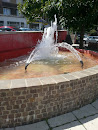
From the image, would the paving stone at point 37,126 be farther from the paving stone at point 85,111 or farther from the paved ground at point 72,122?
the paving stone at point 85,111

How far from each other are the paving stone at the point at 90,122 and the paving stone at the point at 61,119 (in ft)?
0.69

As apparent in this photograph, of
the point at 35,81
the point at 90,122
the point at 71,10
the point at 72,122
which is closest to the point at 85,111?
the point at 90,122

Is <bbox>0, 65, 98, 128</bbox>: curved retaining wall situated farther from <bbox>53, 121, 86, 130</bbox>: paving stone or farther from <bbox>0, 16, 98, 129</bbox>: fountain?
<bbox>53, 121, 86, 130</bbox>: paving stone

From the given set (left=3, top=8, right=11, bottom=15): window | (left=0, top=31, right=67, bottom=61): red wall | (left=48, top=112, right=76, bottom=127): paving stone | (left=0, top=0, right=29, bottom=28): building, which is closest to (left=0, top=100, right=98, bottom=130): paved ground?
(left=48, top=112, right=76, bottom=127): paving stone

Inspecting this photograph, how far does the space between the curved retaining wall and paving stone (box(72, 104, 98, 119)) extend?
0.35 ft

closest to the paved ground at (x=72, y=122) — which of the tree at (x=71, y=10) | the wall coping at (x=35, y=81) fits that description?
the wall coping at (x=35, y=81)

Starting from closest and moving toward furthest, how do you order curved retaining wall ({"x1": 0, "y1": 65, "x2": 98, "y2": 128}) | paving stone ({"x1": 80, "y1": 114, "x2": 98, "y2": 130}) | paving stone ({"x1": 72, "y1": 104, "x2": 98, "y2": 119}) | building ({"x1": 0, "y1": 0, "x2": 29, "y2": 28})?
curved retaining wall ({"x1": 0, "y1": 65, "x2": 98, "y2": 128}) → paving stone ({"x1": 80, "y1": 114, "x2": 98, "y2": 130}) → paving stone ({"x1": 72, "y1": 104, "x2": 98, "y2": 119}) → building ({"x1": 0, "y1": 0, "x2": 29, "y2": 28})

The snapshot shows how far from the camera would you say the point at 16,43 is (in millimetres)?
6660

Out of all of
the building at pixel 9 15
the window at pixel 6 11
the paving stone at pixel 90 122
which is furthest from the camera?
the window at pixel 6 11

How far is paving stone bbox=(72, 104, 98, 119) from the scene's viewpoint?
2787 millimetres

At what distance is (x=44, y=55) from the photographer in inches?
251

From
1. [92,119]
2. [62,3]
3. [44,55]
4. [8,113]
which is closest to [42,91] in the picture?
[8,113]

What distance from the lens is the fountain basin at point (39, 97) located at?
2.34m

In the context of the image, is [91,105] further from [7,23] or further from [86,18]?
[7,23]
